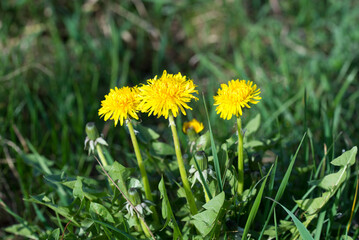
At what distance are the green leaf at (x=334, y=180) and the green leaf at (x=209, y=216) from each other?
418mm

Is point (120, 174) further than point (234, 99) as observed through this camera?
Yes

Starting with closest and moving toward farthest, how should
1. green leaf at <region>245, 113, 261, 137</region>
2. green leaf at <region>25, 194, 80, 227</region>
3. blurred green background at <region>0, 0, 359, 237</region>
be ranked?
1. green leaf at <region>25, 194, 80, 227</region>
2. green leaf at <region>245, 113, 261, 137</region>
3. blurred green background at <region>0, 0, 359, 237</region>

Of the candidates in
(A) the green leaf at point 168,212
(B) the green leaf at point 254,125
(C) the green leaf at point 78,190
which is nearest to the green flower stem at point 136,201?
(A) the green leaf at point 168,212

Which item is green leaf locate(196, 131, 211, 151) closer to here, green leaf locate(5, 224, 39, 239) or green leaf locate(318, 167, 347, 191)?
green leaf locate(318, 167, 347, 191)

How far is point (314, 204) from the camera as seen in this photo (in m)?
1.35

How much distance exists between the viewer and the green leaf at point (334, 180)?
52.7 inches

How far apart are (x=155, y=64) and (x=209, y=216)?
6.99ft

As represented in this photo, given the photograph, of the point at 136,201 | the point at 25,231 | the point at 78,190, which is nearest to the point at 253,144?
the point at 136,201

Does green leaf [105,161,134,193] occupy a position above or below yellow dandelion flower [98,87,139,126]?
below

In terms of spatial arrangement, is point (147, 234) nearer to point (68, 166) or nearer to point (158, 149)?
point (158, 149)

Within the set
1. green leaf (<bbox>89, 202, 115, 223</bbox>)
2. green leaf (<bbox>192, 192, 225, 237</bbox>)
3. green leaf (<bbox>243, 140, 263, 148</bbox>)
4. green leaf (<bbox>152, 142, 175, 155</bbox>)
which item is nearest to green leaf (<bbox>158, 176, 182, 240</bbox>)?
green leaf (<bbox>192, 192, 225, 237</bbox>)

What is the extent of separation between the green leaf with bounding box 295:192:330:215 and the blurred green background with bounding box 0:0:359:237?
35 cm

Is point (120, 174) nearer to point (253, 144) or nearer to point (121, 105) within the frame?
point (121, 105)

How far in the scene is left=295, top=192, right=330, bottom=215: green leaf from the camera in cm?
134
